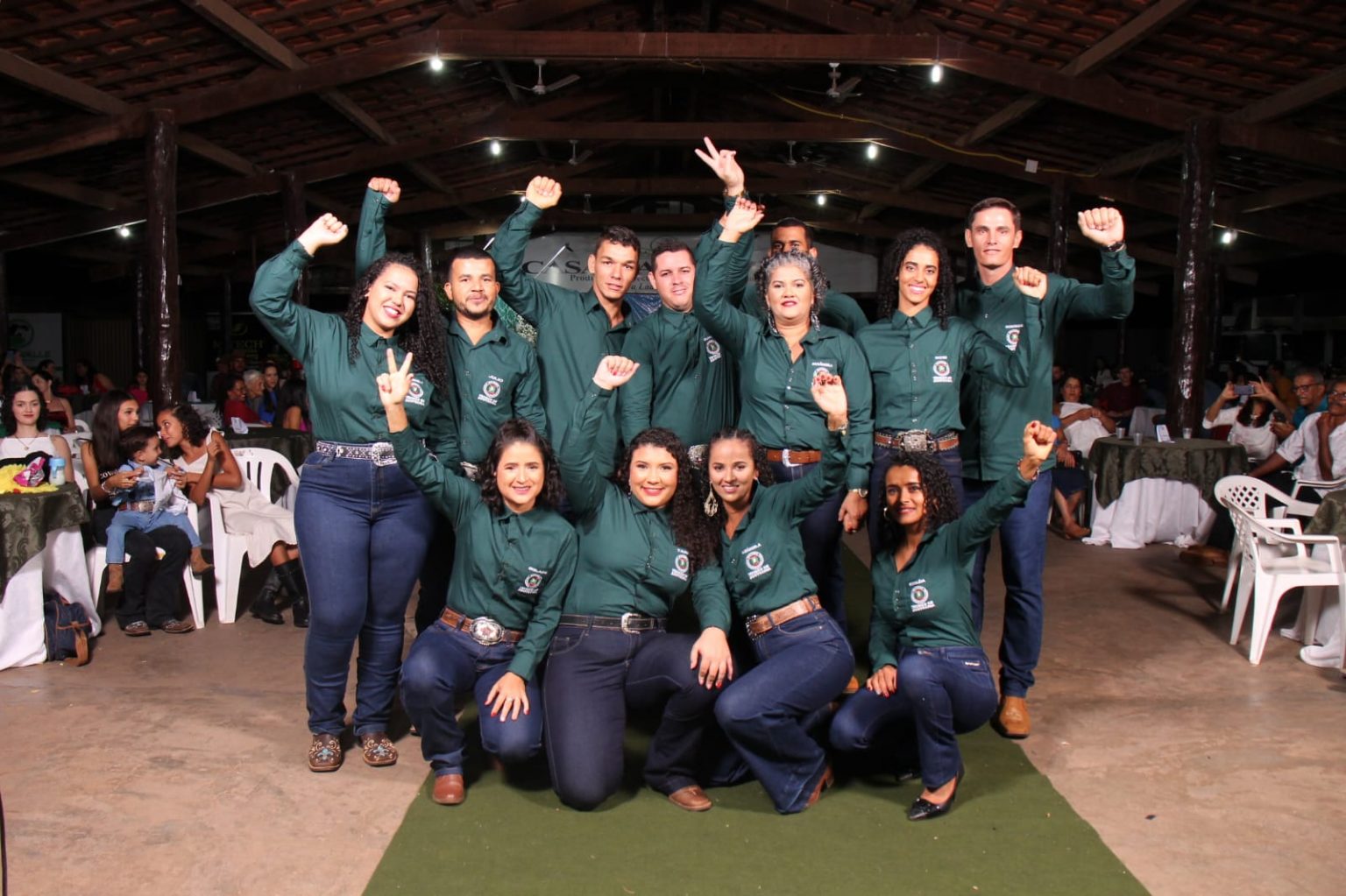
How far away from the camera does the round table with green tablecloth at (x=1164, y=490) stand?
6941 mm

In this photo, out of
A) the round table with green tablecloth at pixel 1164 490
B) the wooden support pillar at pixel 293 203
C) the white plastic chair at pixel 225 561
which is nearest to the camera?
the white plastic chair at pixel 225 561

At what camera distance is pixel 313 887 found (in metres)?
2.56

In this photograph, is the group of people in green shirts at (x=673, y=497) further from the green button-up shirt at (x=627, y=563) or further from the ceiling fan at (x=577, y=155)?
the ceiling fan at (x=577, y=155)

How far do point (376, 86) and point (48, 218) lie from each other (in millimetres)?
5282

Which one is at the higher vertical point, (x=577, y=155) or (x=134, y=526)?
(x=577, y=155)

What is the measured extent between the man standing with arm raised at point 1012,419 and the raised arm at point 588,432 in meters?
1.25

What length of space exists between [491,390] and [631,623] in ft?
2.72

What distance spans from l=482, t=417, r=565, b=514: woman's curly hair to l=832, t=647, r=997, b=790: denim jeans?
3.32 feet

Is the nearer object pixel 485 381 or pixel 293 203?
pixel 485 381

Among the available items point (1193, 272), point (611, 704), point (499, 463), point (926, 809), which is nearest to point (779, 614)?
point (611, 704)

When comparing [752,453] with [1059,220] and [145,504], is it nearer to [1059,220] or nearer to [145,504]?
[145,504]

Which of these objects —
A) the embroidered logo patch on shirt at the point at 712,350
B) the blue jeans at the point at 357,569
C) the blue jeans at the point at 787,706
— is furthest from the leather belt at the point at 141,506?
the blue jeans at the point at 787,706

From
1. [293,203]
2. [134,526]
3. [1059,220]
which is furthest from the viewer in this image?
[1059,220]

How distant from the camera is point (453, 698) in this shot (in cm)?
304
